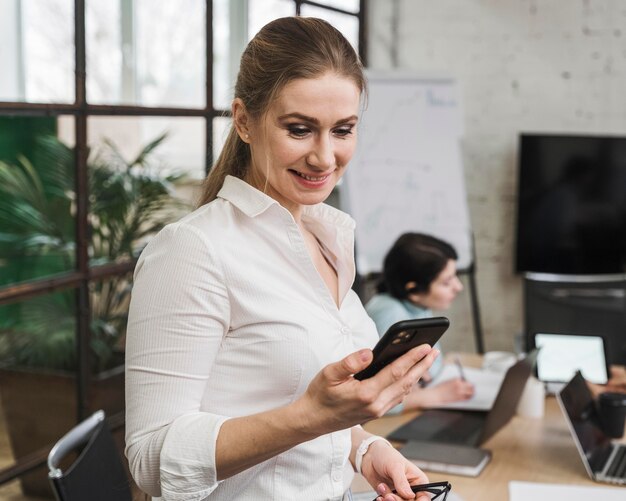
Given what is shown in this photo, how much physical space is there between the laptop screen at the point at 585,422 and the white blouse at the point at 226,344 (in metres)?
0.89

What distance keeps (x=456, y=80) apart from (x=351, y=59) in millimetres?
3372

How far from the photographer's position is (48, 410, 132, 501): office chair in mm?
1589

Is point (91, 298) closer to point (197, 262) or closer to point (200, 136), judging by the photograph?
point (200, 136)

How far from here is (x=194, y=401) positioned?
113 centimetres

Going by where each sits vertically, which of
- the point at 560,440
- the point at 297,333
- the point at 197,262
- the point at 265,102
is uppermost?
the point at 265,102

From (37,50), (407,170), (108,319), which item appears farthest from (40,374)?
(407,170)

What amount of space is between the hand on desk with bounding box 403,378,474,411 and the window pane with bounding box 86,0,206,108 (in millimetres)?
1278

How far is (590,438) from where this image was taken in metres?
2.14

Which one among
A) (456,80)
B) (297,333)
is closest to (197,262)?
(297,333)

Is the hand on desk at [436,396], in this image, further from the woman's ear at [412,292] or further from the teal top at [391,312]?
the woman's ear at [412,292]

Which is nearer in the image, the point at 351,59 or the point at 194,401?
the point at 194,401

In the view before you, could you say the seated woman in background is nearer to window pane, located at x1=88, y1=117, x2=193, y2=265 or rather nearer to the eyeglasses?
window pane, located at x1=88, y1=117, x2=193, y2=265

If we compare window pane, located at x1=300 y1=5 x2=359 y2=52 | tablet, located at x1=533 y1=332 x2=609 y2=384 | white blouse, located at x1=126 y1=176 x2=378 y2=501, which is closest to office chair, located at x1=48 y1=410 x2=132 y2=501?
white blouse, located at x1=126 y1=176 x2=378 y2=501

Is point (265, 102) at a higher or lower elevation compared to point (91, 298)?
higher
